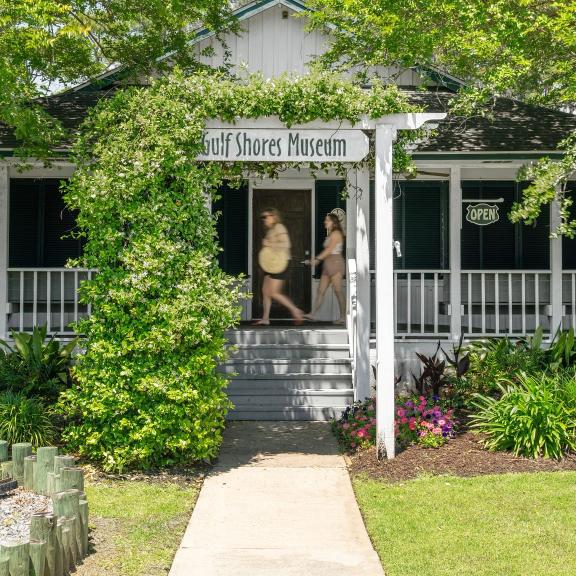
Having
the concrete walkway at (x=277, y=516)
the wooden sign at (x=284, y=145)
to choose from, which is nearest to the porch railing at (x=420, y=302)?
the concrete walkway at (x=277, y=516)

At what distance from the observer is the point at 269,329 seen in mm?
11734

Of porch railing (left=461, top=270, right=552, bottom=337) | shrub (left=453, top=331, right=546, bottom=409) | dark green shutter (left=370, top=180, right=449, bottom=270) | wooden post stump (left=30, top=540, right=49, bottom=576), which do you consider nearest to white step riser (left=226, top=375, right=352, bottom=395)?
shrub (left=453, top=331, right=546, bottom=409)

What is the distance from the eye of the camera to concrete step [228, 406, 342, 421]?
10.4m

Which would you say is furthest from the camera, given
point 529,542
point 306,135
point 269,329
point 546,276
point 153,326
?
point 546,276

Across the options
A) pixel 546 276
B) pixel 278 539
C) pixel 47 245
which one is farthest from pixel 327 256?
pixel 278 539

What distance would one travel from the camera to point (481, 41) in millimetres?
9031

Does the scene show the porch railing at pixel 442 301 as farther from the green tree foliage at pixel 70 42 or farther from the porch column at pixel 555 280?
the green tree foliage at pixel 70 42

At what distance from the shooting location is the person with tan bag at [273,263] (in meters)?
12.3

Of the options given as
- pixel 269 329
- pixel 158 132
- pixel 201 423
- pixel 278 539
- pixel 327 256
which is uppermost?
pixel 158 132

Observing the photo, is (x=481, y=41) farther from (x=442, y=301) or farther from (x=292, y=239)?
(x=292, y=239)

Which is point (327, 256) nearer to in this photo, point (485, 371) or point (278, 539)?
point (485, 371)

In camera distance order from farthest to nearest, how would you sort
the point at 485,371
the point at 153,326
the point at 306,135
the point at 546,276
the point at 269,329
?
the point at 546,276, the point at 269,329, the point at 485,371, the point at 306,135, the point at 153,326

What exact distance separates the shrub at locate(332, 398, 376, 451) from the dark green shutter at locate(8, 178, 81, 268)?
599 centimetres

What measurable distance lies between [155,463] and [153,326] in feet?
4.28
